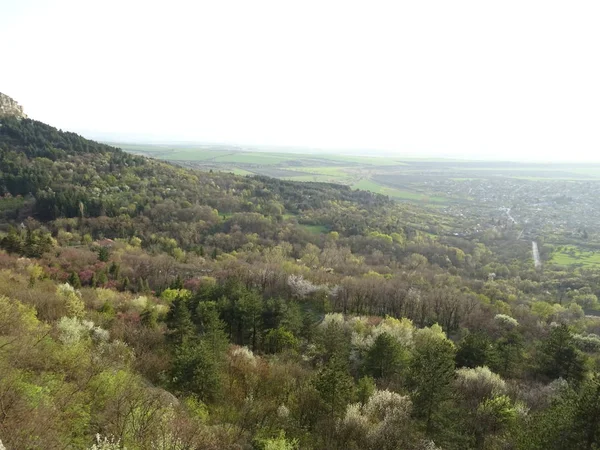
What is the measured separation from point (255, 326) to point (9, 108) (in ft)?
486

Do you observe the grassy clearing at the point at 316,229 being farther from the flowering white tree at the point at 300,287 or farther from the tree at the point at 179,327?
the tree at the point at 179,327

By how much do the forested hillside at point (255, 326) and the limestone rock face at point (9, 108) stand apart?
1089 centimetres

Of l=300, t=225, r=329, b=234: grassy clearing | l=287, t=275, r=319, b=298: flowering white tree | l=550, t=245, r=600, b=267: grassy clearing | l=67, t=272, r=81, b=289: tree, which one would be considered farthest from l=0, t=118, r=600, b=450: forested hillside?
l=550, t=245, r=600, b=267: grassy clearing

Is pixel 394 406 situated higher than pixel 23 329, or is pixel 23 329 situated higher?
pixel 23 329

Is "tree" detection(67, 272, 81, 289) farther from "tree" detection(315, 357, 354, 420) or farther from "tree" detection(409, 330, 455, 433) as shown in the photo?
"tree" detection(409, 330, 455, 433)

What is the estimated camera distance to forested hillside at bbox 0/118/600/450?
2006 centimetres

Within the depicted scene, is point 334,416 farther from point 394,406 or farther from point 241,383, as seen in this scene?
point 241,383

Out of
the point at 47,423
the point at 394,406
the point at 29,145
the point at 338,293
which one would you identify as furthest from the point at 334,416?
the point at 29,145

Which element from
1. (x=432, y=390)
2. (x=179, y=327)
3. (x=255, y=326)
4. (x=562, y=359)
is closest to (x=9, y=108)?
(x=255, y=326)

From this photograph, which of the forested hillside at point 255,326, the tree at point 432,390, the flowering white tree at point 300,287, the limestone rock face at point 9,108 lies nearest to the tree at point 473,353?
the forested hillside at point 255,326

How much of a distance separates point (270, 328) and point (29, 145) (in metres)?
117

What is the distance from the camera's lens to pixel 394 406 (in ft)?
89.8

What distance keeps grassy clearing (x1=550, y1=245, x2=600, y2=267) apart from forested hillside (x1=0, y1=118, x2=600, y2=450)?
11.9 meters

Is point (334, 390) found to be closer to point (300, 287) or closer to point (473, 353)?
point (473, 353)
